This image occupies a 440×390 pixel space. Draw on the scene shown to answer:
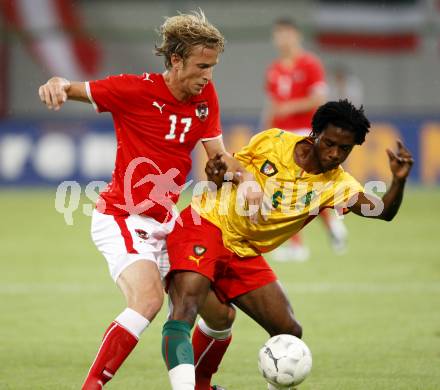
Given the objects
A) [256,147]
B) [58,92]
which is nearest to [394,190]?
[256,147]

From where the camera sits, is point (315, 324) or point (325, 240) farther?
point (325, 240)

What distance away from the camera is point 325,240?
12102 millimetres

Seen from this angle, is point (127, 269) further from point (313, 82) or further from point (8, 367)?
point (313, 82)

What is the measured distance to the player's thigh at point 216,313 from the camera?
17.2 ft

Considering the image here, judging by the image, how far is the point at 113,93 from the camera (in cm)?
507

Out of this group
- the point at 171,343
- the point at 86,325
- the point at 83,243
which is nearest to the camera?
the point at 171,343

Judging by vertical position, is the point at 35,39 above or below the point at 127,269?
above

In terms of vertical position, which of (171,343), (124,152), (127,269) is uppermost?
(124,152)

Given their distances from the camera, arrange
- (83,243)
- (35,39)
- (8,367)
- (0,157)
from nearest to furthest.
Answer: (8,367), (83,243), (0,157), (35,39)

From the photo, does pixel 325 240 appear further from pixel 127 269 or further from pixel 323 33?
pixel 323 33

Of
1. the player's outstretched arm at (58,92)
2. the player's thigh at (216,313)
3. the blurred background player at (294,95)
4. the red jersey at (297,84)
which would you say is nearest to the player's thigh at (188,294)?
the player's thigh at (216,313)

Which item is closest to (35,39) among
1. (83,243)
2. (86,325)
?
(83,243)

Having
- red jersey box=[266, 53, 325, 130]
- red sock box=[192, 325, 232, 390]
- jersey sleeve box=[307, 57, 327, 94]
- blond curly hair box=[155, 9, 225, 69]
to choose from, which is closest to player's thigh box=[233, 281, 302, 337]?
red sock box=[192, 325, 232, 390]

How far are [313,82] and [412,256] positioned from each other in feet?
7.18
